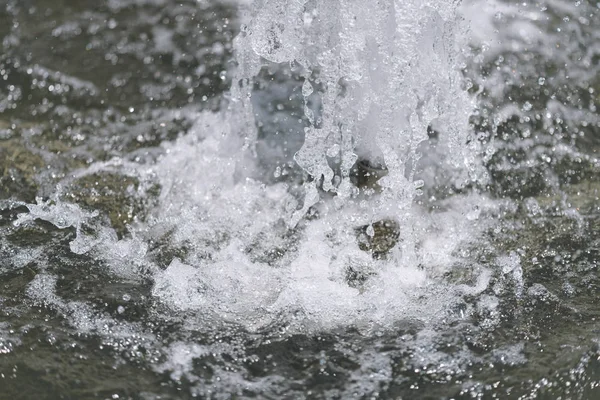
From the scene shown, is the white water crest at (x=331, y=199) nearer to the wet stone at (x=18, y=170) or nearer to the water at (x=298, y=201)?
the water at (x=298, y=201)

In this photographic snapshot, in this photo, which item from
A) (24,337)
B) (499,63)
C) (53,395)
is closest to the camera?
(53,395)

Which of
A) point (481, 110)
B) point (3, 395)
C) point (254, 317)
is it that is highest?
point (481, 110)

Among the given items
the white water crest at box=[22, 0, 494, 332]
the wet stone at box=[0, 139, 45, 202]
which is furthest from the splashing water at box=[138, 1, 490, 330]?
the wet stone at box=[0, 139, 45, 202]

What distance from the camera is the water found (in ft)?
8.06

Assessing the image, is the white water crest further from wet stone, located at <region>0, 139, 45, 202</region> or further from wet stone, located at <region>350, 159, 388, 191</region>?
→ wet stone, located at <region>0, 139, 45, 202</region>

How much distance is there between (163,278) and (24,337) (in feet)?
1.73

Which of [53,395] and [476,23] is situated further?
[476,23]

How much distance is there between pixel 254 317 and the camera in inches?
105

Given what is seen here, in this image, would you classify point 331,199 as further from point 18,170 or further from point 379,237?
point 18,170

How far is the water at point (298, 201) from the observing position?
246 centimetres

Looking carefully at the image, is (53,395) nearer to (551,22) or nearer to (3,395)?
(3,395)

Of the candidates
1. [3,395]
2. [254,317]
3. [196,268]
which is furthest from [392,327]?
[3,395]

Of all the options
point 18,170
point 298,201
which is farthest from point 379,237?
point 18,170

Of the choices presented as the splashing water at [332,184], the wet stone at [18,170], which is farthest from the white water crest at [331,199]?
the wet stone at [18,170]
